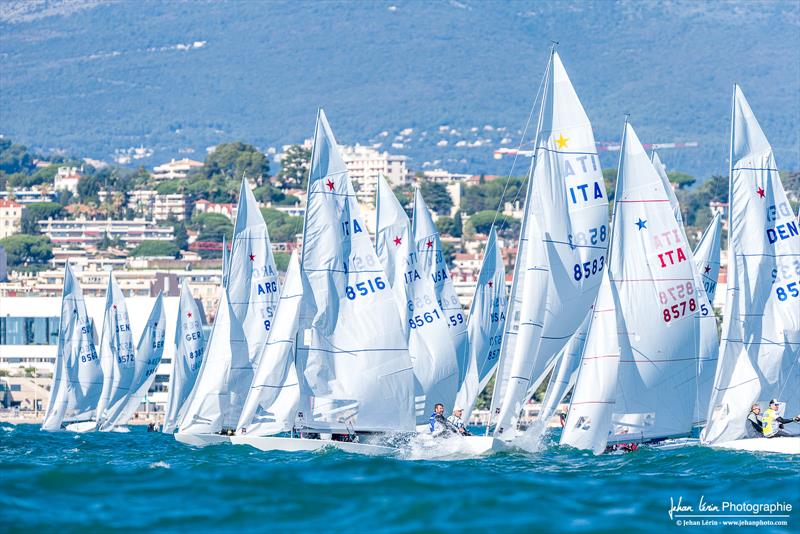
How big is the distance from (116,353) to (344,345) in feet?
87.2

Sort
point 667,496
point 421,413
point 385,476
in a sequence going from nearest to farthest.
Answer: point 667,496, point 385,476, point 421,413

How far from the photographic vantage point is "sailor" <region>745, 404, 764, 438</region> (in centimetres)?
3647

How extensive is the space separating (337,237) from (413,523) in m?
12.3

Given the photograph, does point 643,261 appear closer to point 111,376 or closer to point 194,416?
point 194,416

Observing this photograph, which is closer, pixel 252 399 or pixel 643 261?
pixel 643 261

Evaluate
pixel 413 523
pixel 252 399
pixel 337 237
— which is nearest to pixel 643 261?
pixel 337 237

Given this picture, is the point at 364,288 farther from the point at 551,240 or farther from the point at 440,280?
the point at 440,280

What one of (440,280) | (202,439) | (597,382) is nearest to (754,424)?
(597,382)

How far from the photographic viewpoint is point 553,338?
3766 centimetres

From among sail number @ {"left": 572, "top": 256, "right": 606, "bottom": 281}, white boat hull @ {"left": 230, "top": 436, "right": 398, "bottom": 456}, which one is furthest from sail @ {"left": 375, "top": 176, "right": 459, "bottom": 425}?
sail number @ {"left": 572, "top": 256, "right": 606, "bottom": 281}

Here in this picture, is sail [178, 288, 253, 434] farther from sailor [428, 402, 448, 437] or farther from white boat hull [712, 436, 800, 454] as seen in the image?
white boat hull [712, 436, 800, 454]

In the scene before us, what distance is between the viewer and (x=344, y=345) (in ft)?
123

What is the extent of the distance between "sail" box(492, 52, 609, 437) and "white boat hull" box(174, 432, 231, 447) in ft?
27.3

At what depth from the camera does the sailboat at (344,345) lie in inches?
1480
